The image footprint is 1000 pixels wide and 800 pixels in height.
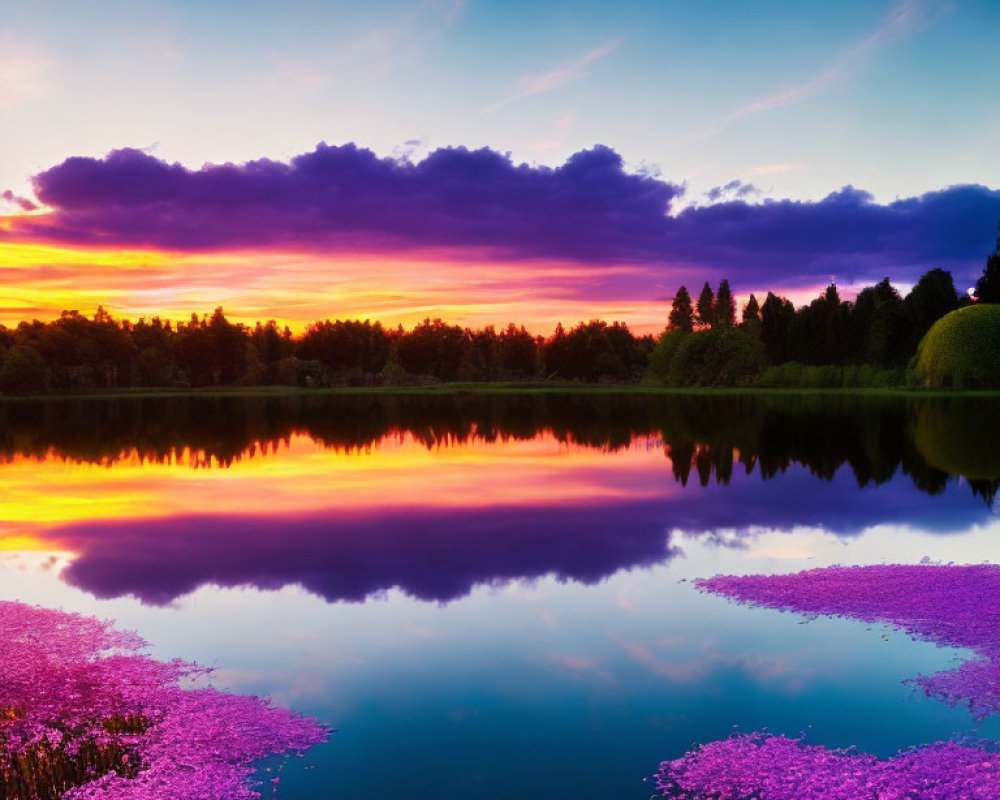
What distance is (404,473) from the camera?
4284 centimetres

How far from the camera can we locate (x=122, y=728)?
12695 millimetres

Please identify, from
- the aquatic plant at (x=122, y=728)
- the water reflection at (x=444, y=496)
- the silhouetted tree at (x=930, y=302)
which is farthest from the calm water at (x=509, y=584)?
the silhouetted tree at (x=930, y=302)

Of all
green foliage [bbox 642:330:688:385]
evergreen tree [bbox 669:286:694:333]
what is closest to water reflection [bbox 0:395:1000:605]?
green foliage [bbox 642:330:688:385]

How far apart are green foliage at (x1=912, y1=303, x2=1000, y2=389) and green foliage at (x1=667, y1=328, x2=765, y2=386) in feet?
111

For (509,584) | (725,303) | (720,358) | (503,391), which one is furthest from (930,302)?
(509,584)

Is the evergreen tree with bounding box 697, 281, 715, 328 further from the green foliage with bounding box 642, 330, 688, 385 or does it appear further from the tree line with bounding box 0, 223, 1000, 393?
the green foliage with bounding box 642, 330, 688, 385

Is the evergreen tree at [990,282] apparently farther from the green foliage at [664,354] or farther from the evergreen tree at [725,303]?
the evergreen tree at [725,303]

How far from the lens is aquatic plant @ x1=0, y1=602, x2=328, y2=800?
11047mm

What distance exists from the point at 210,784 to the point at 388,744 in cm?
255

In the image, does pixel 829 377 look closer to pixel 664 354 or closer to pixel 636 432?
pixel 664 354

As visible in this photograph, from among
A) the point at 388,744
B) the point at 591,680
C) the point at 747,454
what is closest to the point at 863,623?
the point at 591,680

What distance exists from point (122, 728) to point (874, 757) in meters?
10.6

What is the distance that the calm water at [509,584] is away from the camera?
1278cm

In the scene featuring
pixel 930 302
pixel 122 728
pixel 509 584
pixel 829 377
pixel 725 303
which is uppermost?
pixel 725 303
